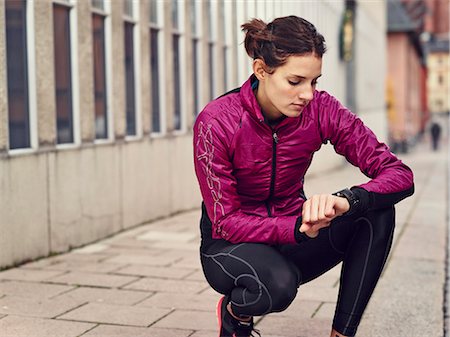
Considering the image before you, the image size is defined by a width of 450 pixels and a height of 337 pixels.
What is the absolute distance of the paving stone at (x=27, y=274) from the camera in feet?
21.3

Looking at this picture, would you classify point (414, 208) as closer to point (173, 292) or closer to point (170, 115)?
point (170, 115)

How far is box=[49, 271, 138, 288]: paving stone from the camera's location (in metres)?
6.29

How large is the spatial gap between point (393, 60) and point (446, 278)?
4790cm

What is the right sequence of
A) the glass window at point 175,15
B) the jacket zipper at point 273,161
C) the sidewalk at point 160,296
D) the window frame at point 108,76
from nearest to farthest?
1. the jacket zipper at point 273,161
2. the sidewalk at point 160,296
3. the window frame at point 108,76
4. the glass window at point 175,15

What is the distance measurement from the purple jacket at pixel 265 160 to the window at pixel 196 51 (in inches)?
342

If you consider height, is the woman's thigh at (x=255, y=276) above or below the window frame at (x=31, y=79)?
below

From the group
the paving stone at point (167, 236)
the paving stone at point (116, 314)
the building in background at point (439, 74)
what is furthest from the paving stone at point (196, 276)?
the building in background at point (439, 74)

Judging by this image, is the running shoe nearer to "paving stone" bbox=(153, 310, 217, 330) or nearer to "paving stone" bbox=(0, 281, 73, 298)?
"paving stone" bbox=(153, 310, 217, 330)

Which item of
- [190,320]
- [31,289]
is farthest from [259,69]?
[31,289]

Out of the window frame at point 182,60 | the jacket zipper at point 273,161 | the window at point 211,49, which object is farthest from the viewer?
the window at point 211,49

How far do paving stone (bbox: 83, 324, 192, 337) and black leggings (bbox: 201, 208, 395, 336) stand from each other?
109cm

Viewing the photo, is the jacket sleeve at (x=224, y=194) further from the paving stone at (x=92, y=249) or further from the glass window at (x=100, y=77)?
the glass window at (x=100, y=77)

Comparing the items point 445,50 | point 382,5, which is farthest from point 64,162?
point 445,50

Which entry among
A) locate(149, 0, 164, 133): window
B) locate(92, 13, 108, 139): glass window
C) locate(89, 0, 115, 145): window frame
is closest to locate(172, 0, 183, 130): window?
locate(149, 0, 164, 133): window
